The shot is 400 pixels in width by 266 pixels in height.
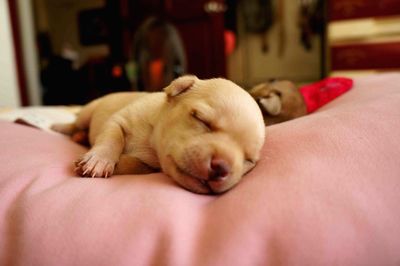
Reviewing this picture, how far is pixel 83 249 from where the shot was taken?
0.72m

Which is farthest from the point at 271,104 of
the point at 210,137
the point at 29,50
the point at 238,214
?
the point at 29,50

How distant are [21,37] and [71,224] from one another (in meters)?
4.50

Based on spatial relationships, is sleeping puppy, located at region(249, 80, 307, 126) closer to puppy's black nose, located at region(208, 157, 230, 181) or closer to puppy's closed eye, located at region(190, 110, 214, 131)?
puppy's closed eye, located at region(190, 110, 214, 131)

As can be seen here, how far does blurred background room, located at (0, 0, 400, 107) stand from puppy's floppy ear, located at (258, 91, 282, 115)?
7.96ft

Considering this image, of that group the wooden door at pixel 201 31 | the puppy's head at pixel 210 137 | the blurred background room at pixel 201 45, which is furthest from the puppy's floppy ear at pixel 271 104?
the wooden door at pixel 201 31

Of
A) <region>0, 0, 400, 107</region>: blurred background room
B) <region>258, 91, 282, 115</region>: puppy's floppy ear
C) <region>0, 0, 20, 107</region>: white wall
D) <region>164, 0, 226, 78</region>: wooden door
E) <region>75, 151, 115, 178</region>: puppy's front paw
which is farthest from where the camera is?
<region>164, 0, 226, 78</region>: wooden door

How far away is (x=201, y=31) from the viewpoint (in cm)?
464

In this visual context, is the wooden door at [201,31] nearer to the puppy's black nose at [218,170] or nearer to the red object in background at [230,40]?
the red object in background at [230,40]

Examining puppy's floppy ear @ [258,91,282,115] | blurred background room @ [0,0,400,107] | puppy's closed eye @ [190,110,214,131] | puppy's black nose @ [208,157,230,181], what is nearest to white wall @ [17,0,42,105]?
blurred background room @ [0,0,400,107]

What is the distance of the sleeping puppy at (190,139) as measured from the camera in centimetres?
95

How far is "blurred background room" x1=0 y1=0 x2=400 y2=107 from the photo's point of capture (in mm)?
3652

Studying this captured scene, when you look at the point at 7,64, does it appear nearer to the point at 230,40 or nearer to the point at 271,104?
the point at 230,40

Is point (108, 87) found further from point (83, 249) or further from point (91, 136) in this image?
point (83, 249)

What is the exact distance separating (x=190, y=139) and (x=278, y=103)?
0.68m
